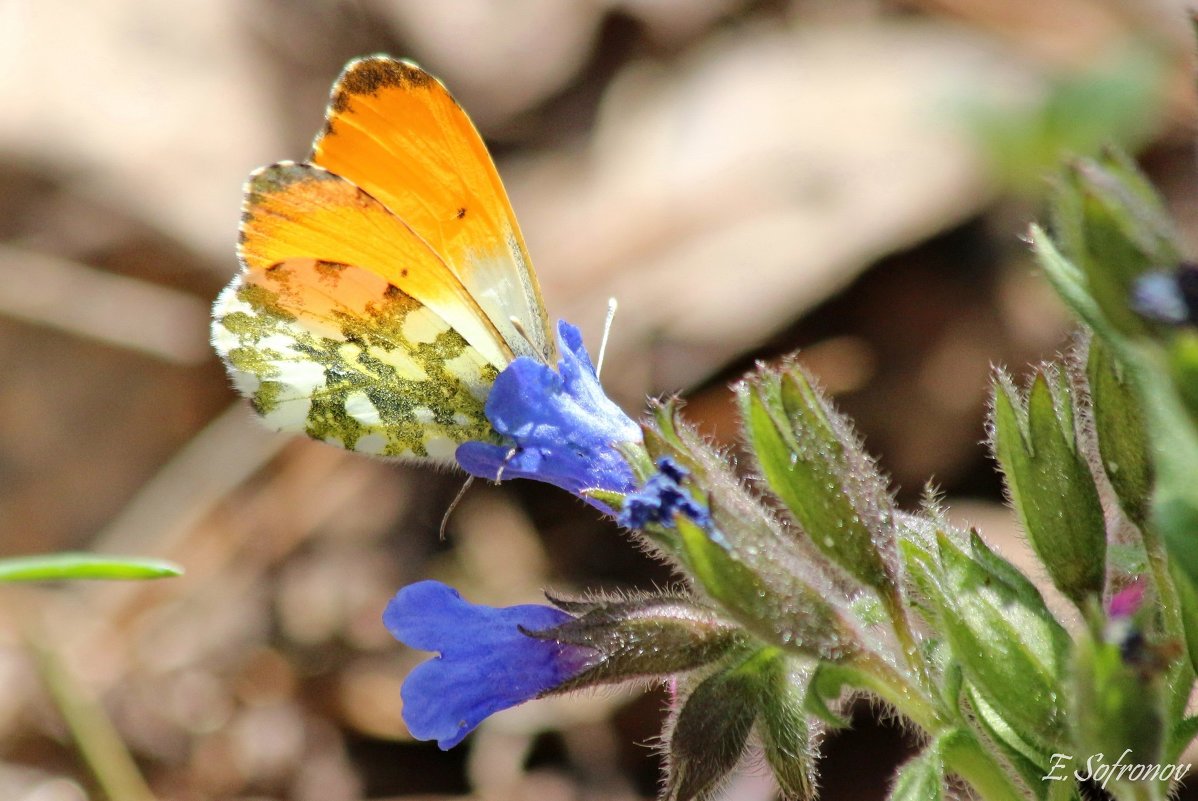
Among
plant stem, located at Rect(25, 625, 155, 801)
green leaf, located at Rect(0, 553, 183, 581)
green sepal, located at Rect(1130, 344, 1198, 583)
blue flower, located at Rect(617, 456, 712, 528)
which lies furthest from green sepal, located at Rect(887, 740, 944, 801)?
plant stem, located at Rect(25, 625, 155, 801)

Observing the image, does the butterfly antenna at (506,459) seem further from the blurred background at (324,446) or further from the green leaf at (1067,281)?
the blurred background at (324,446)

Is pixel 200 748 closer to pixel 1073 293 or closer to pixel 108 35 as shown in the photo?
pixel 108 35

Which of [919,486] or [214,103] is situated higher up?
[214,103]

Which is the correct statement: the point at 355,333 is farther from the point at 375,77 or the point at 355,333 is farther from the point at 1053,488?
the point at 1053,488

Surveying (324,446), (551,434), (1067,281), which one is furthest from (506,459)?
(324,446)

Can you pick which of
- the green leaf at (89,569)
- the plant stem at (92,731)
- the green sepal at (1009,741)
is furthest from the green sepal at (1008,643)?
the plant stem at (92,731)

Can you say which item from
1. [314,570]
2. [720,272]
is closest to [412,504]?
[314,570]

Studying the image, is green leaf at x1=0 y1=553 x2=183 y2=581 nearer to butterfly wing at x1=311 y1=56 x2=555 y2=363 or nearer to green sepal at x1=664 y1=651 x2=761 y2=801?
butterfly wing at x1=311 y1=56 x2=555 y2=363
